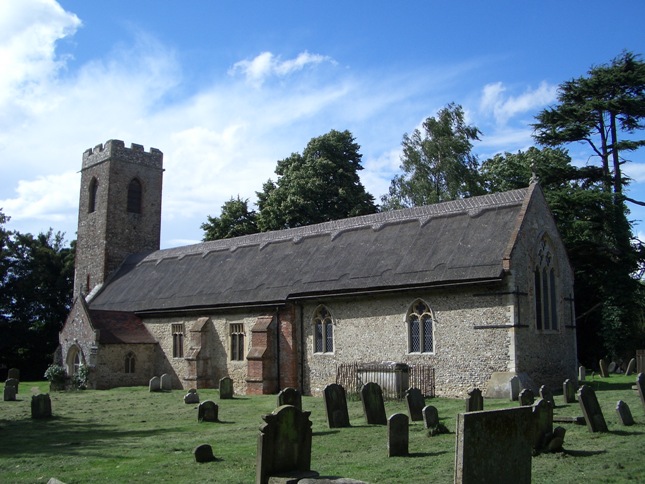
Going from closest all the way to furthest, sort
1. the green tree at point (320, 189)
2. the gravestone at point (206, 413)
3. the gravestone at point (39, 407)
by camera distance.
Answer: the gravestone at point (206, 413)
the gravestone at point (39, 407)
the green tree at point (320, 189)

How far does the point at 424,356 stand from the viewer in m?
21.7

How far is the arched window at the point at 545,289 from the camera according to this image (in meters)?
22.5

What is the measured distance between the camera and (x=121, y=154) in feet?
134

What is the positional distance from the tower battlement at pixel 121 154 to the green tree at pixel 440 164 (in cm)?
1640

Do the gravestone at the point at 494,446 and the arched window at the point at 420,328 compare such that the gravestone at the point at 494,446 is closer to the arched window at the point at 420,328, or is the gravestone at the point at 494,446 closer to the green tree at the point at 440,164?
the arched window at the point at 420,328

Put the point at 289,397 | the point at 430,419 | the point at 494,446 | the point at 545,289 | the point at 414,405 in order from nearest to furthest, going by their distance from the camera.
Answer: the point at 494,446, the point at 430,419, the point at 414,405, the point at 289,397, the point at 545,289

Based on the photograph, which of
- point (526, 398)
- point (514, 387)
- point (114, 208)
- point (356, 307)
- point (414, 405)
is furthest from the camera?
point (114, 208)

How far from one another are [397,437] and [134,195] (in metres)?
33.6

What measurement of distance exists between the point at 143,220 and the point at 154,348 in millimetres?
12123

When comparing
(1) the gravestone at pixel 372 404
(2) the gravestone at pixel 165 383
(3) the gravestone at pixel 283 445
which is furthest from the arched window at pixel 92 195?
(3) the gravestone at pixel 283 445

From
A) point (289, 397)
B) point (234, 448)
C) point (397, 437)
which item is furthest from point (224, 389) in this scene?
point (397, 437)

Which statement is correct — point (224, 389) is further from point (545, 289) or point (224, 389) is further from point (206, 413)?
point (545, 289)

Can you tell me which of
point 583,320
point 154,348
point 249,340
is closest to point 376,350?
point 249,340

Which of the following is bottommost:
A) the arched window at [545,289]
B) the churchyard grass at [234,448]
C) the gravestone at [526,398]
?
the churchyard grass at [234,448]
